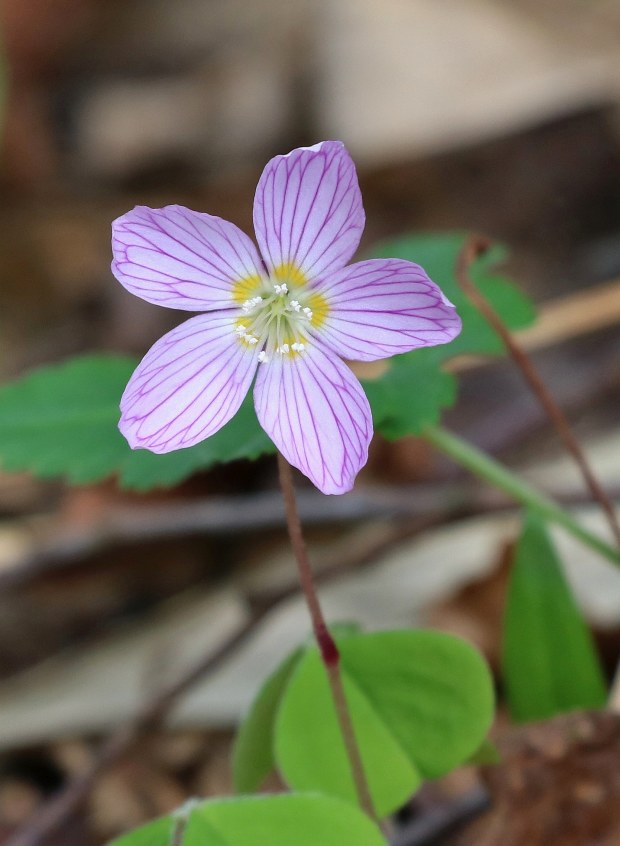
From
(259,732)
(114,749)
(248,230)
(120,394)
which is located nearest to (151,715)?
(114,749)

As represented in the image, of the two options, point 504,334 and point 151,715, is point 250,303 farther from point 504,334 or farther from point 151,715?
point 151,715

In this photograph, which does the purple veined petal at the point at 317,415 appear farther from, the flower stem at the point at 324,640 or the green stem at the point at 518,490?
the green stem at the point at 518,490

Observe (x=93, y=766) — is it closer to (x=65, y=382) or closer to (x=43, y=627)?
(x=65, y=382)

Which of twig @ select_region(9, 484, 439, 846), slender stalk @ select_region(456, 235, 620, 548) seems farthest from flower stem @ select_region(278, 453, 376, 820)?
twig @ select_region(9, 484, 439, 846)

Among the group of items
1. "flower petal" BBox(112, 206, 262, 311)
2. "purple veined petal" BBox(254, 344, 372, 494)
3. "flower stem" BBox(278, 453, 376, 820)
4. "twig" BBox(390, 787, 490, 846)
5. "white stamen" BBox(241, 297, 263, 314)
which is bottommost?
"twig" BBox(390, 787, 490, 846)

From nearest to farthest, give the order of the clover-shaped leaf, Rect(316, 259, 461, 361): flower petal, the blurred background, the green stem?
Rect(316, 259, 461, 361): flower petal, the clover-shaped leaf, the green stem, the blurred background

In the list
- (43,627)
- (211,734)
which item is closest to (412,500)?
(211,734)

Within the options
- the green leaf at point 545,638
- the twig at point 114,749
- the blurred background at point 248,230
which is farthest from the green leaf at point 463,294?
the twig at point 114,749

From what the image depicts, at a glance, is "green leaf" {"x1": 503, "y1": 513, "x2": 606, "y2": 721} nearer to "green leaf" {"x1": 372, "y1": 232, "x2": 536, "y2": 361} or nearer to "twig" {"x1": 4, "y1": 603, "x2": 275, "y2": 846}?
"green leaf" {"x1": 372, "y1": 232, "x2": 536, "y2": 361}
